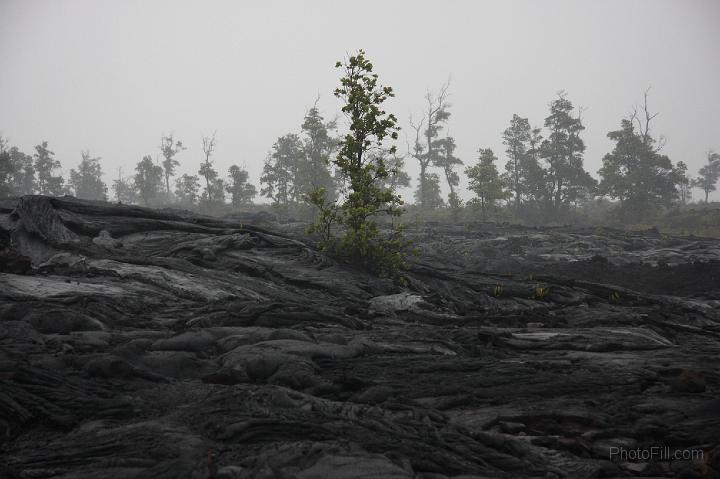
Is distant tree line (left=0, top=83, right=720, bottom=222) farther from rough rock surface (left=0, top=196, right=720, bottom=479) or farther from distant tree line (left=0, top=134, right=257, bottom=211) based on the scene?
rough rock surface (left=0, top=196, right=720, bottom=479)

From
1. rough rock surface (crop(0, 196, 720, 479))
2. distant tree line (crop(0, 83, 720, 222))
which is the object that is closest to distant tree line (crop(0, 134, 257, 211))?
distant tree line (crop(0, 83, 720, 222))

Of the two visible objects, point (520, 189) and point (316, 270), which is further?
point (520, 189)

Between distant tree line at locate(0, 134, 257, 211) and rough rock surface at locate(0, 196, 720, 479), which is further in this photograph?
distant tree line at locate(0, 134, 257, 211)

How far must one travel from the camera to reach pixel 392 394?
5.62 meters

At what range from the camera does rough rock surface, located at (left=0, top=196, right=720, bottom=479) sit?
3.98m

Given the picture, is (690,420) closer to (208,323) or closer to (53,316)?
(208,323)

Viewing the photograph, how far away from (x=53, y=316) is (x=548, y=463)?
8036mm

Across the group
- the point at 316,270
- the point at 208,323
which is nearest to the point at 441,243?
the point at 316,270

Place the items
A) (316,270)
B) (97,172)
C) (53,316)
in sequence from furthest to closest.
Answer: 1. (97,172)
2. (316,270)
3. (53,316)

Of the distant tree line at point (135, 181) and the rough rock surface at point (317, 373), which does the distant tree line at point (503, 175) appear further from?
the rough rock surface at point (317, 373)

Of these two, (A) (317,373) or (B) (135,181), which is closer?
(A) (317,373)

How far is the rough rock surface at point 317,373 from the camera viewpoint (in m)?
3.98

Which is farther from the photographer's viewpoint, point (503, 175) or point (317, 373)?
point (503, 175)

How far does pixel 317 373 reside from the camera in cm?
626
